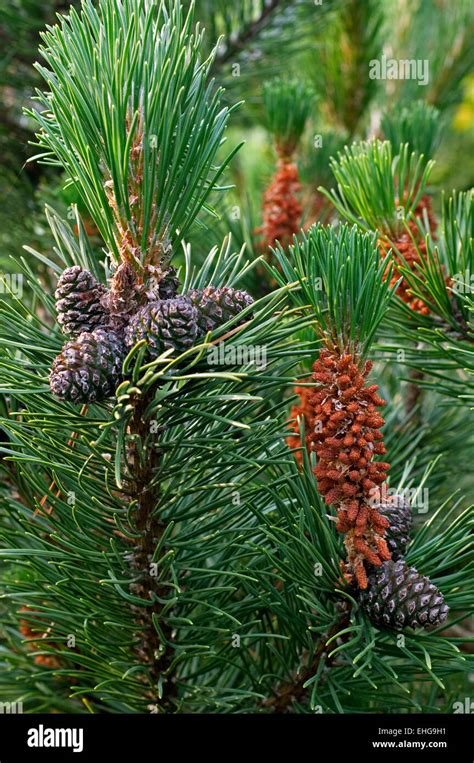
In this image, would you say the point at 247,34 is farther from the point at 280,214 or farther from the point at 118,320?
the point at 118,320

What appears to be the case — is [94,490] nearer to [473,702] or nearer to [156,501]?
[156,501]

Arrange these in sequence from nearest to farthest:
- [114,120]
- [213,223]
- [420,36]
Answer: [114,120] → [213,223] → [420,36]

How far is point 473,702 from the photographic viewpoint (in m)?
0.67

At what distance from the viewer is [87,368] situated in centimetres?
46

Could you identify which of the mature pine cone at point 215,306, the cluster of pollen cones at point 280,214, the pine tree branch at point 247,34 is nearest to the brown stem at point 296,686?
the mature pine cone at point 215,306

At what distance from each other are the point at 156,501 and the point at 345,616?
0.16 metres

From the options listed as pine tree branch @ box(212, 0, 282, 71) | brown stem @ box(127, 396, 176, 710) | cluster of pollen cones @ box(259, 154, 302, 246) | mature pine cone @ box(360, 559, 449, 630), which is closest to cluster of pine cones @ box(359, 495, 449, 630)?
mature pine cone @ box(360, 559, 449, 630)

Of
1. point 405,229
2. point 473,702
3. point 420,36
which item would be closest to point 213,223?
point 405,229

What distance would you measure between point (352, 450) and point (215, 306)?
126 mm

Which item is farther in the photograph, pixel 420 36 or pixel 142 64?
pixel 420 36

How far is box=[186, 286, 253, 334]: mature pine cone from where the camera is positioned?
0.48 metres

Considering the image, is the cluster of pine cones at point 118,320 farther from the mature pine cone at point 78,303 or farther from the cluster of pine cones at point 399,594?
the cluster of pine cones at point 399,594

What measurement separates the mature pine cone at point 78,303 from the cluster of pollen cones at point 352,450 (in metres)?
0.15
